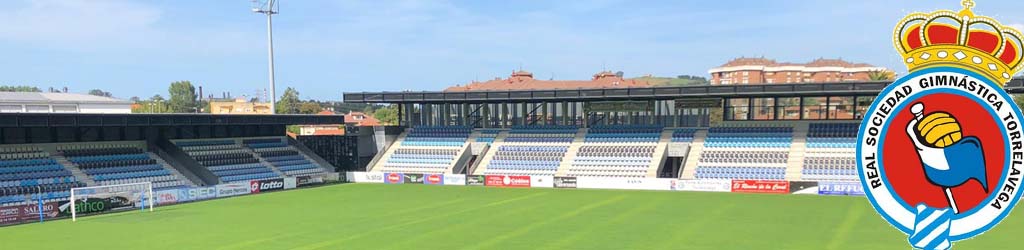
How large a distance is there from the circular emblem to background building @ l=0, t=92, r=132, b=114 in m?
71.0

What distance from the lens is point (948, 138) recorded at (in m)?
7.37

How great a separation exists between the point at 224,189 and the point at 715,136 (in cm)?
3351

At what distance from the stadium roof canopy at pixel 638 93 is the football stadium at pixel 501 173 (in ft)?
0.40

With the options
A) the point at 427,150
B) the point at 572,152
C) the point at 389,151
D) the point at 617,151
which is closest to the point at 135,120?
the point at 389,151

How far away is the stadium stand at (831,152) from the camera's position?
42.7 metres

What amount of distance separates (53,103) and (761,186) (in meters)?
63.5

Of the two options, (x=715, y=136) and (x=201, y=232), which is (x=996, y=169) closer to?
(x=201, y=232)

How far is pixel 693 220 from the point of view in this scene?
99.3 feet

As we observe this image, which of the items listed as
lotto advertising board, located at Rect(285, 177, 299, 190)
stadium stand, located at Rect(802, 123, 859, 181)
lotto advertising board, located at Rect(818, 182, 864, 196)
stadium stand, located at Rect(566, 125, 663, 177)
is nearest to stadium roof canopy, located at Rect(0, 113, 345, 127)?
lotto advertising board, located at Rect(285, 177, 299, 190)

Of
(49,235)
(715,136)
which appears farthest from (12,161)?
(715,136)

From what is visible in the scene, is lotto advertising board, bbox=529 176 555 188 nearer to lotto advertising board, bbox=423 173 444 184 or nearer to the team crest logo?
lotto advertising board, bbox=423 173 444 184

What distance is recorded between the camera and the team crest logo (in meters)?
7.30

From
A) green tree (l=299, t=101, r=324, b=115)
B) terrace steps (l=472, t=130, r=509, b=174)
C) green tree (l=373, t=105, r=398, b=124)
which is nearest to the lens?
terrace steps (l=472, t=130, r=509, b=174)

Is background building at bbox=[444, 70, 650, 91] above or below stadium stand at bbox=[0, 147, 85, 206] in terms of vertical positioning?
above
